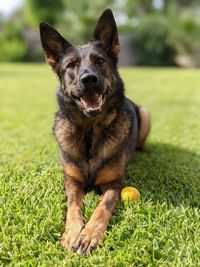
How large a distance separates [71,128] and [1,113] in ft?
15.3

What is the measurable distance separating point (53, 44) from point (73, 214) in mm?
1640

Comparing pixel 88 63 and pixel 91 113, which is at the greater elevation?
pixel 88 63

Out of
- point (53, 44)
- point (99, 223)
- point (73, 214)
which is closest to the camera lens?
point (99, 223)

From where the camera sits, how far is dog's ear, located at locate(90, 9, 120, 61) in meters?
3.52

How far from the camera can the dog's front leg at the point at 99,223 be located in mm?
2482

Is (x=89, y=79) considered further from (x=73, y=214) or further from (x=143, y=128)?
(x=143, y=128)

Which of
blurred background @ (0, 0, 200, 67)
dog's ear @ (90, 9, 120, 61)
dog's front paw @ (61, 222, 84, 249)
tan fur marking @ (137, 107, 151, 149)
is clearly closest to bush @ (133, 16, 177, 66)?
blurred background @ (0, 0, 200, 67)

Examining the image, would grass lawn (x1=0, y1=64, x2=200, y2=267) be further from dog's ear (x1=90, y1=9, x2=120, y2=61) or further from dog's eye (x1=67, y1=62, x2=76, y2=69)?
dog's ear (x1=90, y1=9, x2=120, y2=61)

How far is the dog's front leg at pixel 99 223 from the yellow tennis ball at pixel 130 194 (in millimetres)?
47

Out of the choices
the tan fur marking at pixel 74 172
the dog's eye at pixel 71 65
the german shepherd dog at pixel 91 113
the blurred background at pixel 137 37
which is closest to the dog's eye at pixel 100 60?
the german shepherd dog at pixel 91 113

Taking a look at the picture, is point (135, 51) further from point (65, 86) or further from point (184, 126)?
point (65, 86)

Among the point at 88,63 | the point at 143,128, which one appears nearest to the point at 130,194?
the point at 88,63

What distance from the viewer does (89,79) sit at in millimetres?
3098

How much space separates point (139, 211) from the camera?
2877mm
